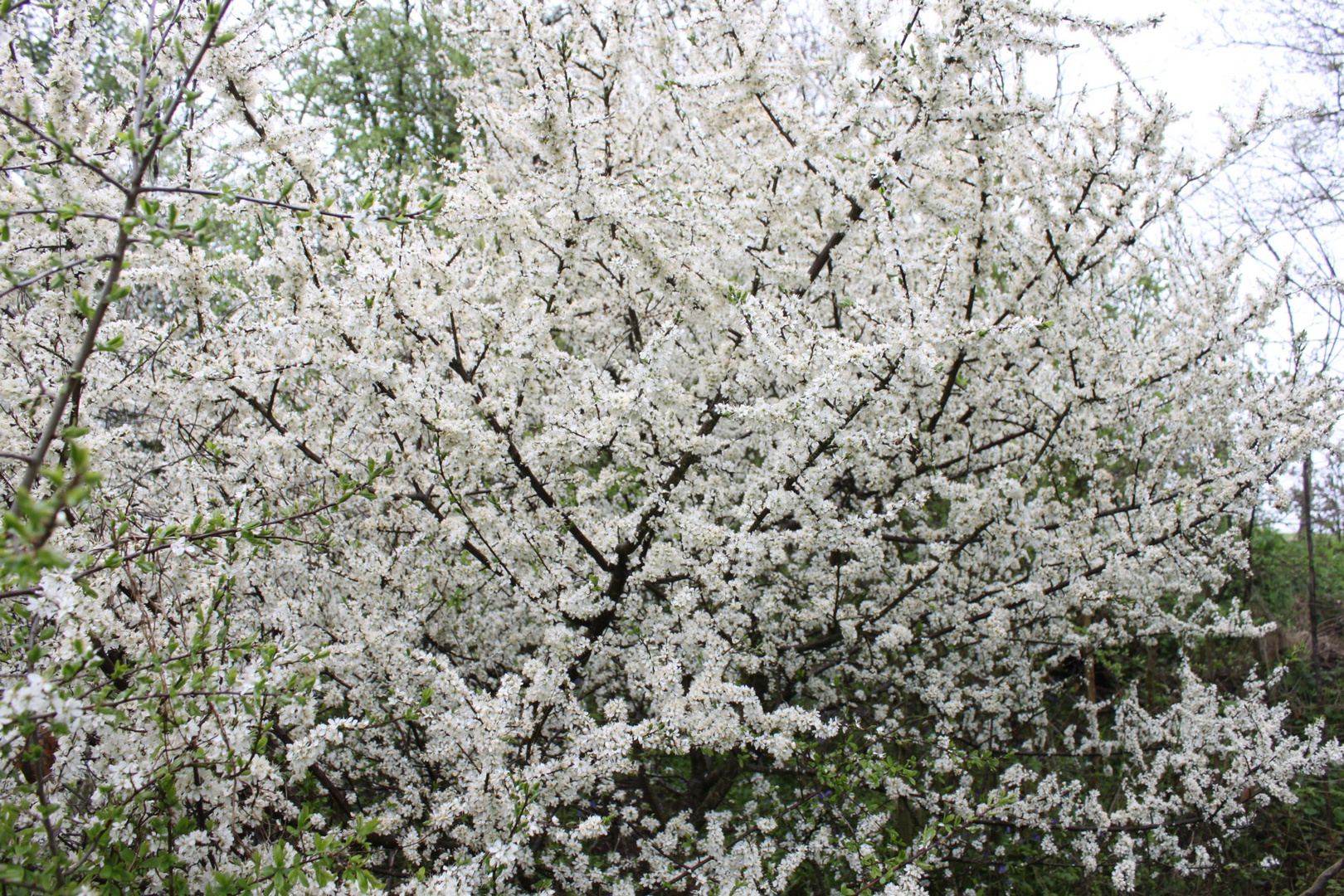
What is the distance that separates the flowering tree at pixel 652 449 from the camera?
2.79 meters

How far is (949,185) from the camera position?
414 cm

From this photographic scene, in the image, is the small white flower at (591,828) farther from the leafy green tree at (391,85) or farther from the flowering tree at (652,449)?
the leafy green tree at (391,85)

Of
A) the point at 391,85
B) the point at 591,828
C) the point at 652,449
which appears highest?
the point at 391,85

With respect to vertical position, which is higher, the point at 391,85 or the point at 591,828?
the point at 391,85

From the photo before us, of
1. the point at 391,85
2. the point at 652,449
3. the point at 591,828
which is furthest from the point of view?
the point at 391,85

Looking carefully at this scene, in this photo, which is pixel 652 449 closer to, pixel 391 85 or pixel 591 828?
pixel 591 828

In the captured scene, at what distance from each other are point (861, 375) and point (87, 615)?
3039 millimetres

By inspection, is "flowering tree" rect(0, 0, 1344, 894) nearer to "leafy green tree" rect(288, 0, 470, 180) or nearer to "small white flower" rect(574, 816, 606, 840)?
"small white flower" rect(574, 816, 606, 840)

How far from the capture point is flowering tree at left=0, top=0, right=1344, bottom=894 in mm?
2791

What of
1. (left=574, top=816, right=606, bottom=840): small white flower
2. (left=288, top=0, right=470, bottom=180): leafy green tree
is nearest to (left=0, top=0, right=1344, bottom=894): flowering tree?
(left=574, top=816, right=606, bottom=840): small white flower

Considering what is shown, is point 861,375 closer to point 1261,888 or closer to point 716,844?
point 716,844

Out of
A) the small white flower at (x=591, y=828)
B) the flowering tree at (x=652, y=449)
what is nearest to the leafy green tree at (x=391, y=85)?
the flowering tree at (x=652, y=449)

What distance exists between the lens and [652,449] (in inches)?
137

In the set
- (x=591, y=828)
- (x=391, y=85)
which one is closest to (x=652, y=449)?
(x=591, y=828)
